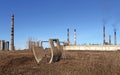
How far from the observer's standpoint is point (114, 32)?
69875 millimetres

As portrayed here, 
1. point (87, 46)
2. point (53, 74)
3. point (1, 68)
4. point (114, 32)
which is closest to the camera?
point (53, 74)

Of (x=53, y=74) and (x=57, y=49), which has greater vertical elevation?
(x=57, y=49)

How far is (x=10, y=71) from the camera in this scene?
A: 11805 millimetres

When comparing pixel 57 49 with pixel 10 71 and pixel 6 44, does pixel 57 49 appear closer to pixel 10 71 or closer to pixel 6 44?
pixel 10 71

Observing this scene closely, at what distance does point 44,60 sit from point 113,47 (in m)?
30.2

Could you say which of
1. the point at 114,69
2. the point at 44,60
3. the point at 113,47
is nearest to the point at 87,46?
the point at 113,47

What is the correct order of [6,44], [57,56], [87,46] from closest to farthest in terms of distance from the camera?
[57,56]
[87,46]
[6,44]

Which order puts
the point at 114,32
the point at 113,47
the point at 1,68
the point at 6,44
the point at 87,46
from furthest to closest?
the point at 114,32
the point at 6,44
the point at 87,46
the point at 113,47
the point at 1,68

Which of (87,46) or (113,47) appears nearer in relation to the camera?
(113,47)

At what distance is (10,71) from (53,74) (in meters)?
2.21

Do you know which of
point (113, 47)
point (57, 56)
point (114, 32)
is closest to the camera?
point (57, 56)

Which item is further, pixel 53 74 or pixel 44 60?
pixel 44 60

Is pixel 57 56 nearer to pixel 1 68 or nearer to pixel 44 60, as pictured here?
pixel 44 60

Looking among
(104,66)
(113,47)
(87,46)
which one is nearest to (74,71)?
(104,66)
